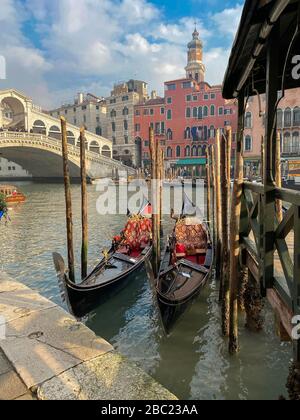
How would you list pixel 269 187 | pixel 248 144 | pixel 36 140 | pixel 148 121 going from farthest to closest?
1. pixel 148 121
2. pixel 248 144
3. pixel 36 140
4. pixel 269 187

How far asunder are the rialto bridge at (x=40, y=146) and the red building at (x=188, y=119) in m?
6.00

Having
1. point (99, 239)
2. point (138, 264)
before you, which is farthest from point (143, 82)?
point (138, 264)

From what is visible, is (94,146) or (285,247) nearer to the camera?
(285,247)

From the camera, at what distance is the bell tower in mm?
45378

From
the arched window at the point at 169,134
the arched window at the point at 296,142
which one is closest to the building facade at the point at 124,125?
the arched window at the point at 169,134

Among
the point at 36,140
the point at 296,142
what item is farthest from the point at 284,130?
the point at 36,140

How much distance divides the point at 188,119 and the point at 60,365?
36420 millimetres

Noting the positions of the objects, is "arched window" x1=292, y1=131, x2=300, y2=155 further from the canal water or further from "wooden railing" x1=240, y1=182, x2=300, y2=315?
"wooden railing" x1=240, y1=182, x2=300, y2=315

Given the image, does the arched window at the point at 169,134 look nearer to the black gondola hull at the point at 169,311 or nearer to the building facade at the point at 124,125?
the building facade at the point at 124,125

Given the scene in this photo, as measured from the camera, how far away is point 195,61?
151 ft

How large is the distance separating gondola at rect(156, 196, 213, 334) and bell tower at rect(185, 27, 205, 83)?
41.1 m

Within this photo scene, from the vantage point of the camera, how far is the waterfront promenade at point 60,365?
8.53 feet

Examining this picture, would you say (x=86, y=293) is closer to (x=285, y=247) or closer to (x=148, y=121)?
(x=285, y=247)

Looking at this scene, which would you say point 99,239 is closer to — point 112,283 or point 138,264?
point 138,264
